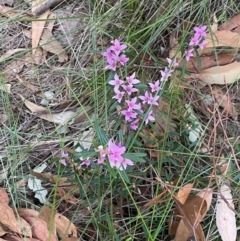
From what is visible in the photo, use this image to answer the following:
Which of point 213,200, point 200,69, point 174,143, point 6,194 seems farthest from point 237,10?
point 6,194

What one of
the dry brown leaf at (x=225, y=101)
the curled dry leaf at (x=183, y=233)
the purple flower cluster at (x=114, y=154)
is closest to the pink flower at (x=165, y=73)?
the dry brown leaf at (x=225, y=101)

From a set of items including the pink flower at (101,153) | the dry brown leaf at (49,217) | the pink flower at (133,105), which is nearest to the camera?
the pink flower at (101,153)

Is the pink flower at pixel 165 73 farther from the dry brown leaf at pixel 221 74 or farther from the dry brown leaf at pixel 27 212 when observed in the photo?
the dry brown leaf at pixel 27 212

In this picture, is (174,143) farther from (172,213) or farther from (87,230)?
(87,230)

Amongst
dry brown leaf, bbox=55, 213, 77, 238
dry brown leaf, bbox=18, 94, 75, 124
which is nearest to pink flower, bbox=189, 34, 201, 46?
dry brown leaf, bbox=18, 94, 75, 124

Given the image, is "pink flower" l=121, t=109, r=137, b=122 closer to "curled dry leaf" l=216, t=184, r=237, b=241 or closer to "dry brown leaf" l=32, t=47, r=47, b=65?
"curled dry leaf" l=216, t=184, r=237, b=241

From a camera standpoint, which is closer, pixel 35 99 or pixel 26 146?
pixel 26 146

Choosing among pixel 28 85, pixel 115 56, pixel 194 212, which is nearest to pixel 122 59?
pixel 115 56
